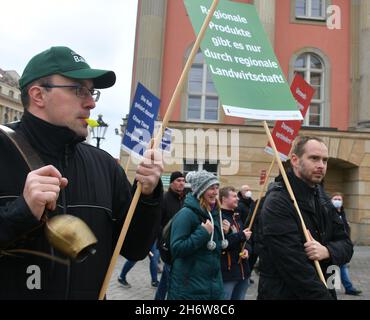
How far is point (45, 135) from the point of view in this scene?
1828 millimetres

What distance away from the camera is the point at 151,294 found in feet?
23.6

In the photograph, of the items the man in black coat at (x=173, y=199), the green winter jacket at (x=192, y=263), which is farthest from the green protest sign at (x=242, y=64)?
the man in black coat at (x=173, y=199)

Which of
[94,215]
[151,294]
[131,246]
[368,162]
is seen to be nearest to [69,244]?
[94,215]

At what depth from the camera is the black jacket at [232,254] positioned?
464cm

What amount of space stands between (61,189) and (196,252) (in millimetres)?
2347

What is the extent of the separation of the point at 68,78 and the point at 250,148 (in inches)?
570

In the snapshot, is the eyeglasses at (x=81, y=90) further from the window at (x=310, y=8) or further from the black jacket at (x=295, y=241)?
the window at (x=310, y=8)

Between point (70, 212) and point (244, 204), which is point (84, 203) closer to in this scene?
point (70, 212)

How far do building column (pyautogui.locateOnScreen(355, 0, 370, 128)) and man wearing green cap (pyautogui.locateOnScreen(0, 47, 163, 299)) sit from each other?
54.0 ft

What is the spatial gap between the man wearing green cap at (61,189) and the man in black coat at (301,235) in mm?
1042

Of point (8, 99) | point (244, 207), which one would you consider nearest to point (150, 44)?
point (244, 207)

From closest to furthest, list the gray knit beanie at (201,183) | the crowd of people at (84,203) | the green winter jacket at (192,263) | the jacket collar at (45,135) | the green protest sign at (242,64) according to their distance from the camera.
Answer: the crowd of people at (84,203) < the jacket collar at (45,135) < the green protest sign at (242,64) < the green winter jacket at (192,263) < the gray knit beanie at (201,183)

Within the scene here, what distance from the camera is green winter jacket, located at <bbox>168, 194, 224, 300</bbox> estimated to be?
149 inches
